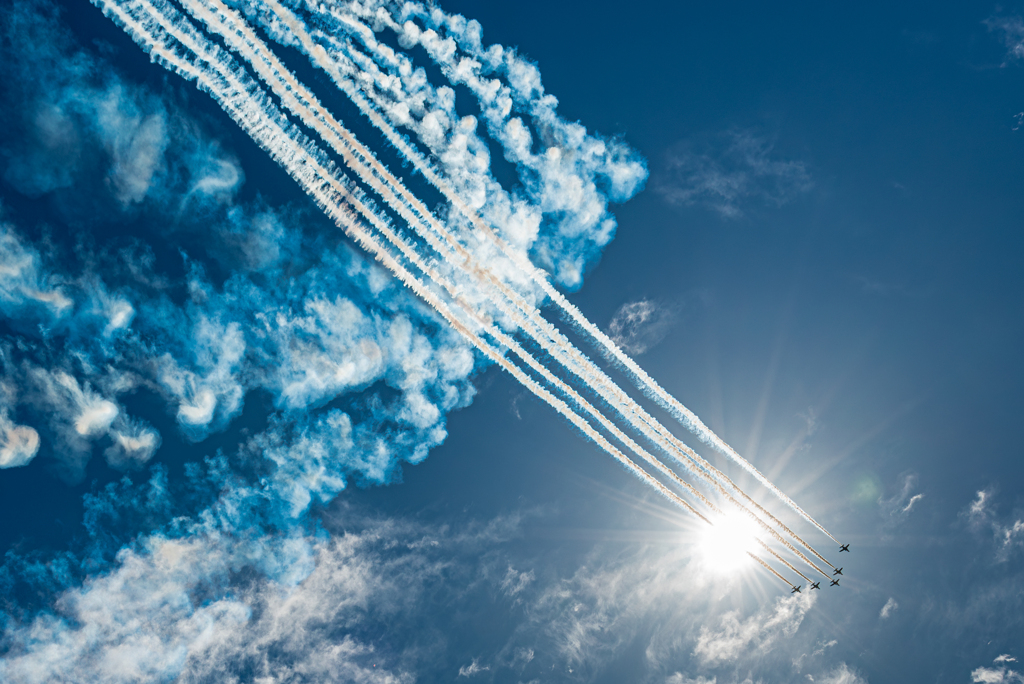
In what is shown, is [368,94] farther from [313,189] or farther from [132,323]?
[132,323]

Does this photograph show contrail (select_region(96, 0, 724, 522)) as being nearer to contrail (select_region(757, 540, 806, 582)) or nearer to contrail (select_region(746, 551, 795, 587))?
contrail (select_region(757, 540, 806, 582))

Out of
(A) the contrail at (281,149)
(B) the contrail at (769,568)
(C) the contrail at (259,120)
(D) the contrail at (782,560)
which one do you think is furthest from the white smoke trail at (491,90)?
(C) the contrail at (259,120)

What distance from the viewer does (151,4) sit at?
22078 millimetres

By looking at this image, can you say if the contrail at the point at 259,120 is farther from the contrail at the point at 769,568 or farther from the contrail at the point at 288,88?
the contrail at the point at 769,568

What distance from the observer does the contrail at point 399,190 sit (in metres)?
21.8

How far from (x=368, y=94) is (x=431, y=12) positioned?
22.8 feet

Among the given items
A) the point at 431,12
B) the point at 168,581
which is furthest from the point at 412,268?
the point at 168,581

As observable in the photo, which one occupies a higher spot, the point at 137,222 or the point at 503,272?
the point at 503,272

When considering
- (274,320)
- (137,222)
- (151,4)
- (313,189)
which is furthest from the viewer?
(274,320)

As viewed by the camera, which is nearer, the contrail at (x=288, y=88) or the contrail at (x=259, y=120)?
the contrail at (x=288, y=88)

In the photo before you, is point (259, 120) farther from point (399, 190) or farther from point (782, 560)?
point (782, 560)

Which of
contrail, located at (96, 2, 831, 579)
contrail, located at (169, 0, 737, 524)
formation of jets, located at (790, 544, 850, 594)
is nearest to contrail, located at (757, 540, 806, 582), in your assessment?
formation of jets, located at (790, 544, 850, 594)

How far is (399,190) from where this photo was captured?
23.3 m

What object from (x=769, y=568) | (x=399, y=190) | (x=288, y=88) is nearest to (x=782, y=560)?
(x=769, y=568)
